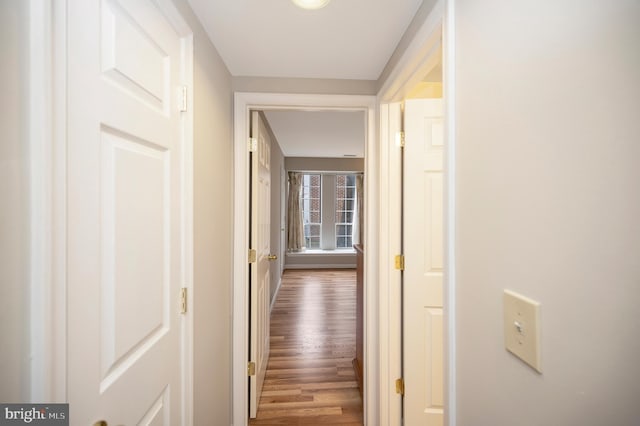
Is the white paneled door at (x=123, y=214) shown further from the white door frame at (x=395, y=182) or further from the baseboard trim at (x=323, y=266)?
the baseboard trim at (x=323, y=266)

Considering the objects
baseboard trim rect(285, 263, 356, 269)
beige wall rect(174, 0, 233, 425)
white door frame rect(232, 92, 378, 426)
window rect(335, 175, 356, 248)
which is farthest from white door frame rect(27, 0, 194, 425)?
window rect(335, 175, 356, 248)

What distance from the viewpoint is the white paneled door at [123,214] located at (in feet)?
1.94

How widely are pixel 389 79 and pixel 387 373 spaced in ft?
5.51

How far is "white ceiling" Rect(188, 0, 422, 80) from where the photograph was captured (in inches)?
43.7

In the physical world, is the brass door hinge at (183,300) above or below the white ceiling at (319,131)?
below

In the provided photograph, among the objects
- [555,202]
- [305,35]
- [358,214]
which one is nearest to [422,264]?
[555,202]

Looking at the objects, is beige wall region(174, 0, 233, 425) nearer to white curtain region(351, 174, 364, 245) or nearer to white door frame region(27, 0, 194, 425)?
white door frame region(27, 0, 194, 425)

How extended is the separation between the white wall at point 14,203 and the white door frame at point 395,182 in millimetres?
998

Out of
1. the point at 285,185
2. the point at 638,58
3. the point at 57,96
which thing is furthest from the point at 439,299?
the point at 285,185

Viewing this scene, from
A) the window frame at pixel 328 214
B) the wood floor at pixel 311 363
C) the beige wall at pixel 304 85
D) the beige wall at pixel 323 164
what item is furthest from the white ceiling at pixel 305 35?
the window frame at pixel 328 214

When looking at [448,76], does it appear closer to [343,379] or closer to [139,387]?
[139,387]

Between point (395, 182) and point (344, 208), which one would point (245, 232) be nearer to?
point (395, 182)

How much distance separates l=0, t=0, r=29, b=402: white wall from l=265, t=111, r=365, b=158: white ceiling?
6.80 ft

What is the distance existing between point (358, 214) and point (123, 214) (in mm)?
5939
